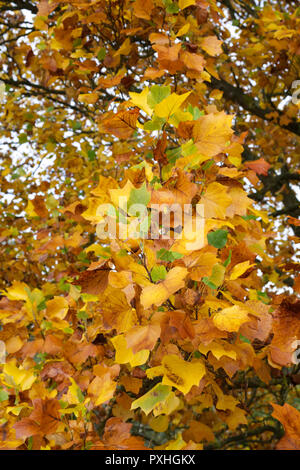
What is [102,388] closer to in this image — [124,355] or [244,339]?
[124,355]

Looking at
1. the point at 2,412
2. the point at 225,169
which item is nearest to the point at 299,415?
the point at 225,169

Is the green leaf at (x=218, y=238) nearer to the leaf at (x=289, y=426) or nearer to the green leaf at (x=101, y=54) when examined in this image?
the leaf at (x=289, y=426)

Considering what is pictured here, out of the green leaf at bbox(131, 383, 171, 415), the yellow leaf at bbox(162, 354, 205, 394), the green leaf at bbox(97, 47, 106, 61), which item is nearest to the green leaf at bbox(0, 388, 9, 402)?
the green leaf at bbox(131, 383, 171, 415)

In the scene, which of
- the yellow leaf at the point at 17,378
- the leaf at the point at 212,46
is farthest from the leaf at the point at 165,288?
the leaf at the point at 212,46

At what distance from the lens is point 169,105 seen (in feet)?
3.79

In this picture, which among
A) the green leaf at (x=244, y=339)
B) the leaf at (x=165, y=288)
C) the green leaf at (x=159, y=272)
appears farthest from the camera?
the green leaf at (x=244, y=339)

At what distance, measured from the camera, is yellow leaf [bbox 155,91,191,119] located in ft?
3.71

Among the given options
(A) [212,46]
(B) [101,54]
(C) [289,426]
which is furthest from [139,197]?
(B) [101,54]

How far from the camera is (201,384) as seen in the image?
126cm

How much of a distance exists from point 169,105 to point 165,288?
22.4 inches

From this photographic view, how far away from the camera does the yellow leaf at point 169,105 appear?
3.71 ft

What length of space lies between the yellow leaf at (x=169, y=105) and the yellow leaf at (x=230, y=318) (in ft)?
2.03

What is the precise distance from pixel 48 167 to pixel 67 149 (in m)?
2.04

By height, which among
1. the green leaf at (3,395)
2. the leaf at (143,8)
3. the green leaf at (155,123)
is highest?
the leaf at (143,8)
